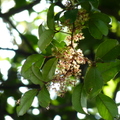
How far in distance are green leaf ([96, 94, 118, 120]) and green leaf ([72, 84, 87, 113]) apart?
6cm

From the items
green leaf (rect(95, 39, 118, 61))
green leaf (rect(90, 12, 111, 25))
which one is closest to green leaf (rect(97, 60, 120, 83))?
green leaf (rect(95, 39, 118, 61))

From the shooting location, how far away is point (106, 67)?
39.9 inches

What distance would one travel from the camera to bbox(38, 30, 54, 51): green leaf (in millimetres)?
976

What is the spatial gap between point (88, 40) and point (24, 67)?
16.4 inches

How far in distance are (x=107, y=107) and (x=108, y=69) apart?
0.45ft

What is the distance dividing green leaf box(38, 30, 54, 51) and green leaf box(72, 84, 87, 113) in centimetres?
19

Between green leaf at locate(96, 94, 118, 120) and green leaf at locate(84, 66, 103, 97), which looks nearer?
green leaf at locate(84, 66, 103, 97)

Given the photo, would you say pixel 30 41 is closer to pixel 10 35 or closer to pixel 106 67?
pixel 10 35

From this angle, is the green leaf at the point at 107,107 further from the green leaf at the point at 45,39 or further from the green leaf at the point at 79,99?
the green leaf at the point at 45,39

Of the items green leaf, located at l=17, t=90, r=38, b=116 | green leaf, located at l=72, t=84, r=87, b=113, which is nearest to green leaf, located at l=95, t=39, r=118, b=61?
green leaf, located at l=72, t=84, r=87, b=113

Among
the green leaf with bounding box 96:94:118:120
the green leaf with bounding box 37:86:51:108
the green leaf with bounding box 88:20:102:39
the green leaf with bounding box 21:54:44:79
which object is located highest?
the green leaf with bounding box 88:20:102:39

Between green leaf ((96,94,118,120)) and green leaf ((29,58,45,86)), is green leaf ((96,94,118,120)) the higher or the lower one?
the lower one

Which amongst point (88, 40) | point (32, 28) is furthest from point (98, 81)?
point (32, 28)

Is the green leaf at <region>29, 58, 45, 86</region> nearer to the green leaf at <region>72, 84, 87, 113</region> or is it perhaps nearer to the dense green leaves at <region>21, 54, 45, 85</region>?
the dense green leaves at <region>21, 54, 45, 85</region>
